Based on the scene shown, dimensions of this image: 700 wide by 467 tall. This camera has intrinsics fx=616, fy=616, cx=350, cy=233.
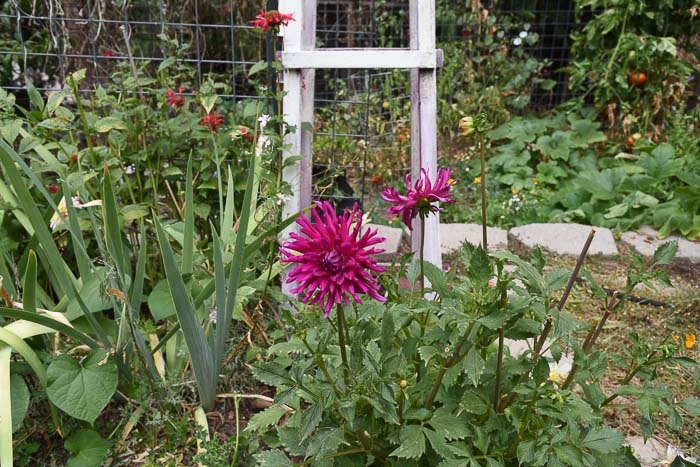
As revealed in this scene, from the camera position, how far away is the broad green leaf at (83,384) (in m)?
1.39

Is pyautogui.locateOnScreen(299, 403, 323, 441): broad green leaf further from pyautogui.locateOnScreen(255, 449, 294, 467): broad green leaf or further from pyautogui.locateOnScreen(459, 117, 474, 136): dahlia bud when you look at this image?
pyautogui.locateOnScreen(459, 117, 474, 136): dahlia bud

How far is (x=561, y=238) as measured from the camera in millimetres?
2918

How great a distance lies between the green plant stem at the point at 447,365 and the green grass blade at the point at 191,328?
1.84 feet

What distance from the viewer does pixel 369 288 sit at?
0.94 metres

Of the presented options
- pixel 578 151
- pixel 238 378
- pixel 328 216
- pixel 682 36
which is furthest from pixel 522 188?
pixel 328 216

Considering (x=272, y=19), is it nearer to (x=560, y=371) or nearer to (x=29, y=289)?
(x=29, y=289)

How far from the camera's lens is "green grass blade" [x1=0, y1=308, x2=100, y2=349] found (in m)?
1.34

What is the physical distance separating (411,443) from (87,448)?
879 millimetres

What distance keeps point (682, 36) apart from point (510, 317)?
361cm

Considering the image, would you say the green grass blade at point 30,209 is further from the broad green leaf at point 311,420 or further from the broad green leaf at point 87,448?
the broad green leaf at point 311,420

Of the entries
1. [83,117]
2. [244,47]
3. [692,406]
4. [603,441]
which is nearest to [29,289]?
[83,117]

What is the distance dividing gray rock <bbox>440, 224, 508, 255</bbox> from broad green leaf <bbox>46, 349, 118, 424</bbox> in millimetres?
1696

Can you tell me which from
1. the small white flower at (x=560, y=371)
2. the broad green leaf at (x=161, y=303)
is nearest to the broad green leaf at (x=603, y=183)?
the small white flower at (x=560, y=371)

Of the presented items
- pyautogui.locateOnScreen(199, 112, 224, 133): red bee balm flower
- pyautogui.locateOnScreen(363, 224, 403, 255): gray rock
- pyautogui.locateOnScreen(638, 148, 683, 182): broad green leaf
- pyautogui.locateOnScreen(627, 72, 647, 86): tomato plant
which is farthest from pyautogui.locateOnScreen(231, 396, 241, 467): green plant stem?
pyautogui.locateOnScreen(627, 72, 647, 86): tomato plant
